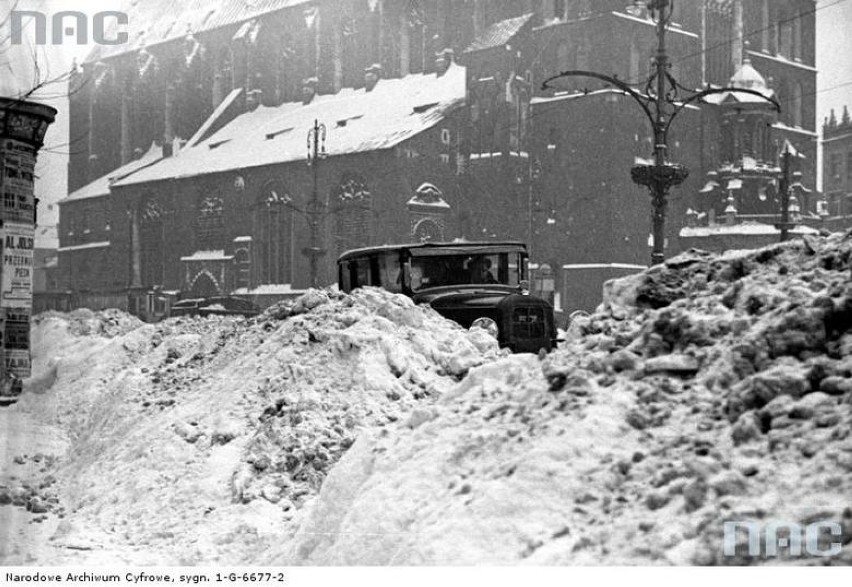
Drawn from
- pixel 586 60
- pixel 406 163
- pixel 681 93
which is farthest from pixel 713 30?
pixel 406 163

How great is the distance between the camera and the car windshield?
12.1 m

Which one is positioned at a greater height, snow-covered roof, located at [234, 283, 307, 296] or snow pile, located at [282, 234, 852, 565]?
snow-covered roof, located at [234, 283, 307, 296]

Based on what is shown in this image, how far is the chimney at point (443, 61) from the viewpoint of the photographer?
80.1ft

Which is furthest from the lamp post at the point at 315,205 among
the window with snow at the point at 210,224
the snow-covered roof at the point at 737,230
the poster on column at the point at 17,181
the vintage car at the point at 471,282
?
the poster on column at the point at 17,181

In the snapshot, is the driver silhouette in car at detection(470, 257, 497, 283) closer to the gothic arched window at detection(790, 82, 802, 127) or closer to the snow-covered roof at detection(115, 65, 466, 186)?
the gothic arched window at detection(790, 82, 802, 127)

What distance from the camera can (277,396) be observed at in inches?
313

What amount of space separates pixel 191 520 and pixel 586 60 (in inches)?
854

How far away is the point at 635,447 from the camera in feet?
14.3

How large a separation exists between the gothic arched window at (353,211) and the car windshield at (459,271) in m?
13.0

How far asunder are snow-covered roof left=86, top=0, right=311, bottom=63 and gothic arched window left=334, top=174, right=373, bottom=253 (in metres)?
4.92

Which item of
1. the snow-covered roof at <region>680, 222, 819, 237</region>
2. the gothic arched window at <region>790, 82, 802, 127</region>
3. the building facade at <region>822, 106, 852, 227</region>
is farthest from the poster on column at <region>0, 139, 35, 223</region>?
the snow-covered roof at <region>680, 222, 819, 237</region>

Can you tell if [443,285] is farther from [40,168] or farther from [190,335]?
[40,168]

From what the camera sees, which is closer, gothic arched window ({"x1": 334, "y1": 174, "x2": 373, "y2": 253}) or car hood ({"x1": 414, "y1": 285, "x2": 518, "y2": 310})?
car hood ({"x1": 414, "y1": 285, "x2": 518, "y2": 310})

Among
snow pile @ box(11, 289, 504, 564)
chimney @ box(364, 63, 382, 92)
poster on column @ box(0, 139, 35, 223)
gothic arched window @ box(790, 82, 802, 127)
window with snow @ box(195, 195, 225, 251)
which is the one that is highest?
chimney @ box(364, 63, 382, 92)
